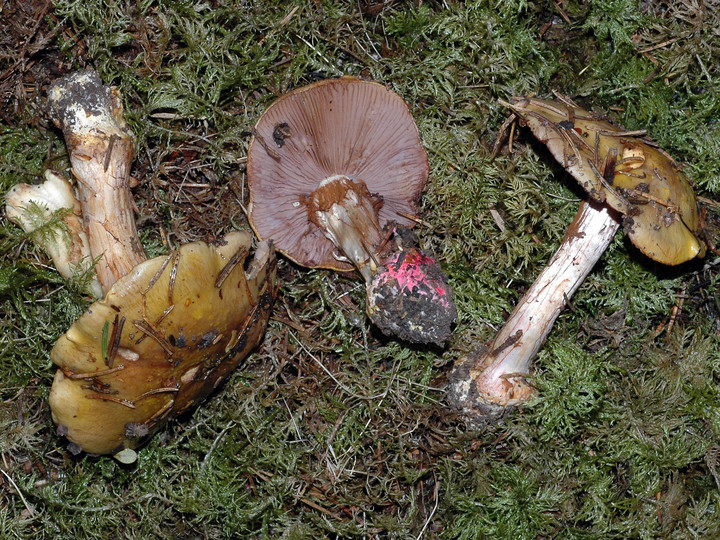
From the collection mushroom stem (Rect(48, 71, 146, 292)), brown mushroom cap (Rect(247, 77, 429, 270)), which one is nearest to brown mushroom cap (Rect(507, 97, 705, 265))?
brown mushroom cap (Rect(247, 77, 429, 270))

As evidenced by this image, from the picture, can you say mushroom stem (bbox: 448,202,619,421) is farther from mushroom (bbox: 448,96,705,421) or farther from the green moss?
the green moss

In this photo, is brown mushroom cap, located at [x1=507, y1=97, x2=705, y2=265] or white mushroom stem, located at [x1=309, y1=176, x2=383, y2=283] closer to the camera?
brown mushroom cap, located at [x1=507, y1=97, x2=705, y2=265]

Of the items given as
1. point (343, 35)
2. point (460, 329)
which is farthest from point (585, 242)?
point (343, 35)

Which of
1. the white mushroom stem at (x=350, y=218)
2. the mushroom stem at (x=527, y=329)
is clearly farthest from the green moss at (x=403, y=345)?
the white mushroom stem at (x=350, y=218)

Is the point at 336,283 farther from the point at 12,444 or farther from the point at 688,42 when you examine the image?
the point at 688,42

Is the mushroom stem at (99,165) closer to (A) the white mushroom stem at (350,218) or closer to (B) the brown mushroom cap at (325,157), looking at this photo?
(B) the brown mushroom cap at (325,157)

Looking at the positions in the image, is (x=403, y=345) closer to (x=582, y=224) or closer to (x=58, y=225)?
(x=582, y=224)

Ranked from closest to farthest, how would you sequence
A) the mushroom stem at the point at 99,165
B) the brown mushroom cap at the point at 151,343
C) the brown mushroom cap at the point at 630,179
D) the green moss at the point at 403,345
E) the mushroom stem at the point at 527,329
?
1. the brown mushroom cap at the point at 151,343
2. the brown mushroom cap at the point at 630,179
3. the mushroom stem at the point at 99,165
4. the mushroom stem at the point at 527,329
5. the green moss at the point at 403,345
